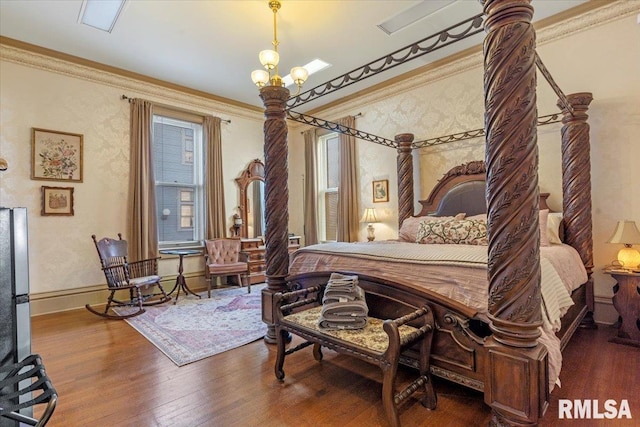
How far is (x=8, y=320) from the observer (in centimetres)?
115

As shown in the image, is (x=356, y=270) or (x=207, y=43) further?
(x=207, y=43)

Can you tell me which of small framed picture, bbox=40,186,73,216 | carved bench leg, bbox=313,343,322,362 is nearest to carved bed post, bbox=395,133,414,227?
carved bench leg, bbox=313,343,322,362

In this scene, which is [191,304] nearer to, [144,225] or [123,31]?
[144,225]

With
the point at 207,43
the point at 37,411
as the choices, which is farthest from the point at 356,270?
the point at 207,43

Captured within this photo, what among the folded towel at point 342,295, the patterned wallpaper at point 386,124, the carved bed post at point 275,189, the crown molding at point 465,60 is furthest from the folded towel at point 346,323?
the crown molding at point 465,60

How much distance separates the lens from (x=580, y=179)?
9.86ft

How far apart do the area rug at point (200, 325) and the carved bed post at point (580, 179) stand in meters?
3.24

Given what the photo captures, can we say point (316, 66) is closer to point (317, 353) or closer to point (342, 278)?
point (342, 278)

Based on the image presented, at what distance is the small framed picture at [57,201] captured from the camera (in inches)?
159

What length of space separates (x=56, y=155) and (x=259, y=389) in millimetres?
4160

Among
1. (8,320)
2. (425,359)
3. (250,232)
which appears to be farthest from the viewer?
(250,232)

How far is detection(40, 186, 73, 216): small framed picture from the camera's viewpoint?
4.03 metres

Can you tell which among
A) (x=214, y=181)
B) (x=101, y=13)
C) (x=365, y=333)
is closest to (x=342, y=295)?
(x=365, y=333)

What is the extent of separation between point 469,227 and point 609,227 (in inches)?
56.8
